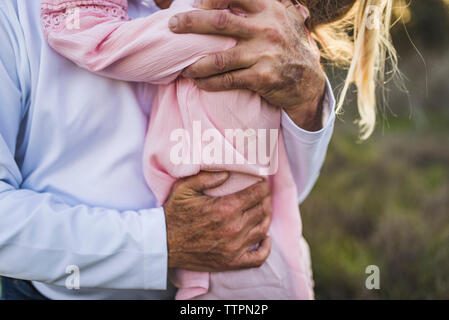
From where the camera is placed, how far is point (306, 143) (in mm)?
1489

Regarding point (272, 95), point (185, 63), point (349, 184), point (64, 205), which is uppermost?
point (185, 63)

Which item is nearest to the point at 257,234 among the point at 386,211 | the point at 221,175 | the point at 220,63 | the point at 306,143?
the point at 221,175

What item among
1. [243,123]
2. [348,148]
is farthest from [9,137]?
[348,148]

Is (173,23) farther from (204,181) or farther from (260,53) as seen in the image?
(204,181)

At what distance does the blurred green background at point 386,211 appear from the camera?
2881mm

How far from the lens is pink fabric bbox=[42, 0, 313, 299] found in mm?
1205

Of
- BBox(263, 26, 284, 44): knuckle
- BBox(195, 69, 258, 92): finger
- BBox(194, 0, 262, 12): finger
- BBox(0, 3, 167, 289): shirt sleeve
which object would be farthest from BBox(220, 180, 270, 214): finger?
BBox(194, 0, 262, 12): finger

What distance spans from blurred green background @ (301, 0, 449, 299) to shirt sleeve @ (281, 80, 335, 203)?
11 centimetres

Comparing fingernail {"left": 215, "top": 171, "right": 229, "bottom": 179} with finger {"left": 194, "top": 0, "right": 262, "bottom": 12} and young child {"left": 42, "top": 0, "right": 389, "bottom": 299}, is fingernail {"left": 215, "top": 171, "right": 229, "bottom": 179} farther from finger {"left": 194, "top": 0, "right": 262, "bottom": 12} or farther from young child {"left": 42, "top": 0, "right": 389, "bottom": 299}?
finger {"left": 194, "top": 0, "right": 262, "bottom": 12}

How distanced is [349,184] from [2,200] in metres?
4.06

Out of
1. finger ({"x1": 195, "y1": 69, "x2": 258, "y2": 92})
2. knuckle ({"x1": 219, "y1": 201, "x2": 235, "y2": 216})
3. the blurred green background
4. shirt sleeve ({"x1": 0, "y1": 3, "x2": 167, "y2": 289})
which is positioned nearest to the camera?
shirt sleeve ({"x1": 0, "y1": 3, "x2": 167, "y2": 289})

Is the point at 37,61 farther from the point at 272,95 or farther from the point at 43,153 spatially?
the point at 272,95

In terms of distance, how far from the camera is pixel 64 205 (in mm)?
1271

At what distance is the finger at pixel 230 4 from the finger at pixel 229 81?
213 mm
